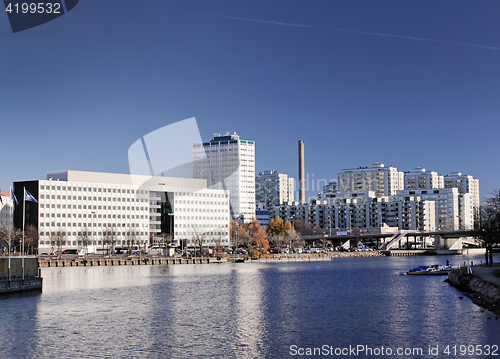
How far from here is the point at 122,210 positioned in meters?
173

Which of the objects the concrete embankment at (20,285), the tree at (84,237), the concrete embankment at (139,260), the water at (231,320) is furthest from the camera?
the tree at (84,237)

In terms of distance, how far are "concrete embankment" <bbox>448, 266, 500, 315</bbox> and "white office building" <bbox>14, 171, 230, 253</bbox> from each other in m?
91.0

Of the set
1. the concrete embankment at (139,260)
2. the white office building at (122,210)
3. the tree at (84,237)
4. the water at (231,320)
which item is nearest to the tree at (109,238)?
the white office building at (122,210)

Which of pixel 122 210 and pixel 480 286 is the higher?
pixel 122 210

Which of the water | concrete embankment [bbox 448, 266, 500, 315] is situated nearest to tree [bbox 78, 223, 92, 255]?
the water

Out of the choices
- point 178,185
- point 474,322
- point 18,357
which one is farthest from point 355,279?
point 178,185

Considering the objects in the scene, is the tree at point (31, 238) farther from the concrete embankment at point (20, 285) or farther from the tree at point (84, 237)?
the concrete embankment at point (20, 285)

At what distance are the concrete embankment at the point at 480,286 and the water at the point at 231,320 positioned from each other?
48.8 inches

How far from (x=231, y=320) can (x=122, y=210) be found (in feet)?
435

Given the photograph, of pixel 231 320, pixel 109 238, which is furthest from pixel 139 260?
pixel 231 320

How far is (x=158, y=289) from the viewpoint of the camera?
226 feet

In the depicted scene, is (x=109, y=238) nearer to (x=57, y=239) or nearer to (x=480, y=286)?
(x=57, y=239)

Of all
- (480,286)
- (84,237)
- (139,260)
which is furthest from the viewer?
(84,237)

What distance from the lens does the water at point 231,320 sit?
116 feet
